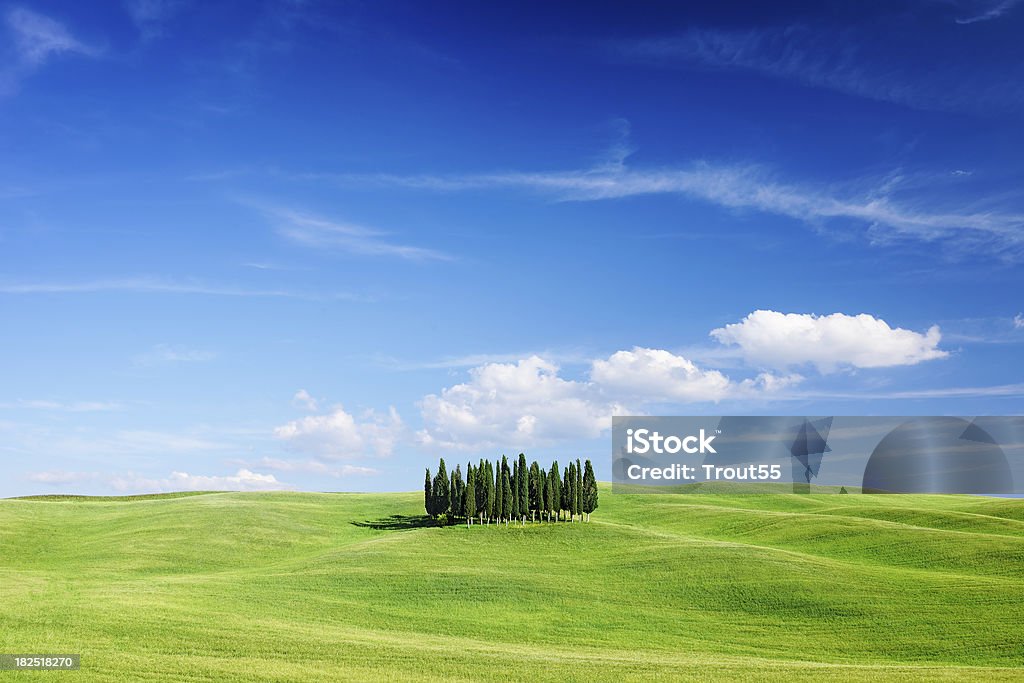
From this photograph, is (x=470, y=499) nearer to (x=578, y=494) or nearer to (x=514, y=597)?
(x=578, y=494)

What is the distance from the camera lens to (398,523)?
102188mm

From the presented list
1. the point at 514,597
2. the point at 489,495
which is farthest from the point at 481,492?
the point at 514,597

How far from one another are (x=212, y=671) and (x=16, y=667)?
27.4 feet

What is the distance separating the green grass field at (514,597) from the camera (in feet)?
129

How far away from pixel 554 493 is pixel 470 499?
402 inches

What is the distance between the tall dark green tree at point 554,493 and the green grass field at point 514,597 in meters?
5.01

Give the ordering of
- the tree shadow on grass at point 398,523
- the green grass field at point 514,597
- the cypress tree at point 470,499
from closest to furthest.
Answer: the green grass field at point 514,597
the cypress tree at point 470,499
the tree shadow on grass at point 398,523

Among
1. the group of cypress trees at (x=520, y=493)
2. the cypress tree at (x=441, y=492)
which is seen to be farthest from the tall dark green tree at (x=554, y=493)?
the cypress tree at (x=441, y=492)

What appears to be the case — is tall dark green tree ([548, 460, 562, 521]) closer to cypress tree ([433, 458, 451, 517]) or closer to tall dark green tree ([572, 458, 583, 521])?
tall dark green tree ([572, 458, 583, 521])

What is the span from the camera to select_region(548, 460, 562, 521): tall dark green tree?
9425cm

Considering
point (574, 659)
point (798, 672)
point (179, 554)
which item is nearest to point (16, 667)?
point (574, 659)

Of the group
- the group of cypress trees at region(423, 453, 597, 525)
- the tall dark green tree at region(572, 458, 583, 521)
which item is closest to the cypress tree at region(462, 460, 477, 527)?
the group of cypress trees at region(423, 453, 597, 525)

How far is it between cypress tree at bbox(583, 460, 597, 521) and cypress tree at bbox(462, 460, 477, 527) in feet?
45.4

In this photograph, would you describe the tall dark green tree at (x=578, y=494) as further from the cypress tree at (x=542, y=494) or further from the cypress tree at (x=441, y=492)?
the cypress tree at (x=441, y=492)
